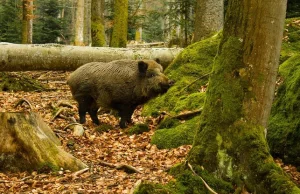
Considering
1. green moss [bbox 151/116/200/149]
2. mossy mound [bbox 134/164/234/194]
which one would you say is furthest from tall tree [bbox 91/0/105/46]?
mossy mound [bbox 134/164/234/194]

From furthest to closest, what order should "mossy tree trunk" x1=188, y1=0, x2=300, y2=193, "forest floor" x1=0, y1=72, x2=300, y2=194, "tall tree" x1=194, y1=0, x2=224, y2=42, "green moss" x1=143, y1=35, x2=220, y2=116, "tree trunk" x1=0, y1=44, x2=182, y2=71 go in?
1. "tall tree" x1=194, y1=0, x2=224, y2=42
2. "tree trunk" x1=0, y1=44, x2=182, y2=71
3. "green moss" x1=143, y1=35, x2=220, y2=116
4. "forest floor" x1=0, y1=72, x2=300, y2=194
5. "mossy tree trunk" x1=188, y1=0, x2=300, y2=193

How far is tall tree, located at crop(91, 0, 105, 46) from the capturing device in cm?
2103

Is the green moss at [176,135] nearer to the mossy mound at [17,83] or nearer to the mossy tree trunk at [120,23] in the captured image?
the mossy mound at [17,83]

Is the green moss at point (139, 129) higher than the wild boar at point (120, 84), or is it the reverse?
the wild boar at point (120, 84)

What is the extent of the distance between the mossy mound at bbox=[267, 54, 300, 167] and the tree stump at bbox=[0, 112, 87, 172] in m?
3.49

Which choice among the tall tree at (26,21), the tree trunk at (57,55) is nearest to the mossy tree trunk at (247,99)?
the tree trunk at (57,55)

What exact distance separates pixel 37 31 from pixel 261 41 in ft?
98.6

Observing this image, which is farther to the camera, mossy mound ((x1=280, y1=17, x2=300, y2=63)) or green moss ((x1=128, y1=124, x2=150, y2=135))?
mossy mound ((x1=280, y1=17, x2=300, y2=63))

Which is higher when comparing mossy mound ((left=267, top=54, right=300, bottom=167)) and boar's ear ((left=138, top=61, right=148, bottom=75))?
boar's ear ((left=138, top=61, right=148, bottom=75))

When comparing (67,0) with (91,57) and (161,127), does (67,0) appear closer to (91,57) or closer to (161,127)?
(91,57)

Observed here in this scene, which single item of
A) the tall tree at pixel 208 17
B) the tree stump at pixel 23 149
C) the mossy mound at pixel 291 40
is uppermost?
the tall tree at pixel 208 17

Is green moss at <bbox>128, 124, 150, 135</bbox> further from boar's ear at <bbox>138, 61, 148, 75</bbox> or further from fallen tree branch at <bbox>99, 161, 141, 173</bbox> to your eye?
fallen tree branch at <bbox>99, 161, 141, 173</bbox>

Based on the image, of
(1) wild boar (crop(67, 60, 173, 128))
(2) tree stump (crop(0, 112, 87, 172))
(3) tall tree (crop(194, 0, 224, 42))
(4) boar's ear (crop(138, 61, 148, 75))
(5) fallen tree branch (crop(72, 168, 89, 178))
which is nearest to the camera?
(5) fallen tree branch (crop(72, 168, 89, 178))

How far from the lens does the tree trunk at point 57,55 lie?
45.2 feet
